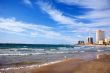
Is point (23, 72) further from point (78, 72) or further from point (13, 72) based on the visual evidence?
point (78, 72)

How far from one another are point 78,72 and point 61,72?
1008 millimetres

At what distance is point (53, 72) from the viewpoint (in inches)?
416

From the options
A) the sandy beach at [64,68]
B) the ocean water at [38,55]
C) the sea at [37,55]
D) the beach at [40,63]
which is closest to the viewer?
the sandy beach at [64,68]

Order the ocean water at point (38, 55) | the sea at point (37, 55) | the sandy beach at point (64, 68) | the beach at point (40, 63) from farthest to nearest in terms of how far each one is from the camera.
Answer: the ocean water at point (38, 55) < the sea at point (37, 55) < the beach at point (40, 63) < the sandy beach at point (64, 68)

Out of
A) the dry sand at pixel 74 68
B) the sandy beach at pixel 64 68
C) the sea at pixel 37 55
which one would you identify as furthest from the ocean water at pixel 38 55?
the dry sand at pixel 74 68

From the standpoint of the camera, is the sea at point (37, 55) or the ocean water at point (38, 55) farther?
the ocean water at point (38, 55)

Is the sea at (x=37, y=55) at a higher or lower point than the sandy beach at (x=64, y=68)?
higher

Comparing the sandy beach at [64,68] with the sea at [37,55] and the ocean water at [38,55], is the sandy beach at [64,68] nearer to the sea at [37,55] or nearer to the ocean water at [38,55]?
the sea at [37,55]

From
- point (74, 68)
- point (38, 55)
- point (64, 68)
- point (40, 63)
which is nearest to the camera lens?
point (64, 68)

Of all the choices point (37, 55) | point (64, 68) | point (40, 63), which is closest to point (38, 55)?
point (37, 55)

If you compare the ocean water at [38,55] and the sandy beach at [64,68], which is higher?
the ocean water at [38,55]

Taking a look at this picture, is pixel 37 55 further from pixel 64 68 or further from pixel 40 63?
pixel 64 68

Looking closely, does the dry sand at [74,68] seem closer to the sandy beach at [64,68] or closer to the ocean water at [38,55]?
the sandy beach at [64,68]

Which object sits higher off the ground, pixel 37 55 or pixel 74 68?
pixel 37 55
